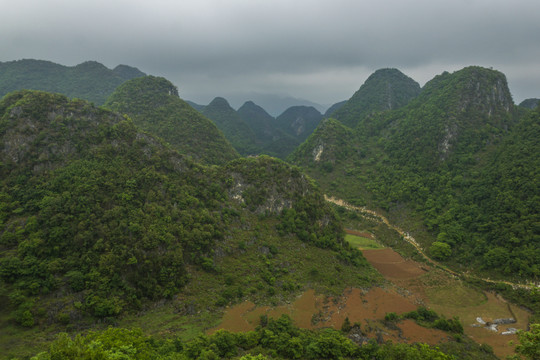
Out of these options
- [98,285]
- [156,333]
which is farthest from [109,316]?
[156,333]

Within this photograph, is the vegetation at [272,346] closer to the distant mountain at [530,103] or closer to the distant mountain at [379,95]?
the distant mountain at [379,95]

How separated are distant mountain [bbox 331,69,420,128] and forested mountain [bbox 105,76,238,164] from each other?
97.0 meters

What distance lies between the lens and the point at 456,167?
279 feet

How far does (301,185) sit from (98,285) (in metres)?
45.7

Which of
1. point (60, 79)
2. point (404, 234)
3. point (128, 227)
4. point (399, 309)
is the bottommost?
point (399, 309)

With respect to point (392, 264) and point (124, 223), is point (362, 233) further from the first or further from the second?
point (124, 223)

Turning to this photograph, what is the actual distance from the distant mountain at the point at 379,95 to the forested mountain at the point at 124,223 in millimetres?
122378

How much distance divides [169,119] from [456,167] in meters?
104

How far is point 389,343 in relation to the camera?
34.8m

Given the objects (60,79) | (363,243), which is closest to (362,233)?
(363,243)

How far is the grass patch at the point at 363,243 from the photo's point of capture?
69.5 m

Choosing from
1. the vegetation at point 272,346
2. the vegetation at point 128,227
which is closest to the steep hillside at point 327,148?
the vegetation at point 128,227

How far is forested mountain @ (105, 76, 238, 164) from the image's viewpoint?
96.4 m

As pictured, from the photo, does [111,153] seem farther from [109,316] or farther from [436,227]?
[436,227]
